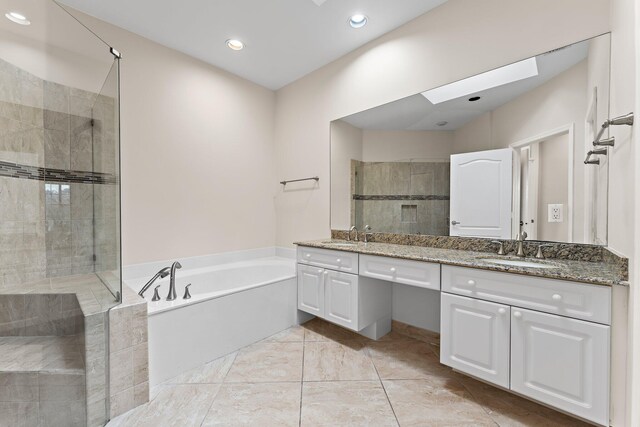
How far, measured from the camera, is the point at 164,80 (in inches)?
97.7

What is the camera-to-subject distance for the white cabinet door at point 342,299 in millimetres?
2078

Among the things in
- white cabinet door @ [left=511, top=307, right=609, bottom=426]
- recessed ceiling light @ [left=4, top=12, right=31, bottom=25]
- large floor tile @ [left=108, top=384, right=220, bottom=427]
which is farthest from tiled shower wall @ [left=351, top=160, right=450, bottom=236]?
recessed ceiling light @ [left=4, top=12, right=31, bottom=25]

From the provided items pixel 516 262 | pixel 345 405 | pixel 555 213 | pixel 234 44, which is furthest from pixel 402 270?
pixel 234 44

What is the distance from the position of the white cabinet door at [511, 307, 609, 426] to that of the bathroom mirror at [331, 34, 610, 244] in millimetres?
609

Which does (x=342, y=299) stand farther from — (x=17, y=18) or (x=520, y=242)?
(x=17, y=18)

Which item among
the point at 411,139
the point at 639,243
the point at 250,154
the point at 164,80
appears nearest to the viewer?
the point at 639,243

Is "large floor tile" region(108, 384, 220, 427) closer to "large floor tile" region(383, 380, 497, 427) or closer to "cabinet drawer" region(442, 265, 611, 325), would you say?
"large floor tile" region(383, 380, 497, 427)

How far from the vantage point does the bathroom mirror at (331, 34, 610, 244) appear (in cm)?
150

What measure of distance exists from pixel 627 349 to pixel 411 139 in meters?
1.73

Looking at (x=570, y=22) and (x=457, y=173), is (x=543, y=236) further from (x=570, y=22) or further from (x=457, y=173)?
(x=570, y=22)

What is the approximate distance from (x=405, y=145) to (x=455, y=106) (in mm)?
464

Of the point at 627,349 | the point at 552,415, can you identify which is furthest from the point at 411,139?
the point at 552,415

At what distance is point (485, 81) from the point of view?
1840 millimetres

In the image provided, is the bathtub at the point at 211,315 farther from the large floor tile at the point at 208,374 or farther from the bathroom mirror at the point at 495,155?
the bathroom mirror at the point at 495,155
